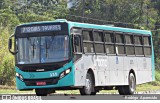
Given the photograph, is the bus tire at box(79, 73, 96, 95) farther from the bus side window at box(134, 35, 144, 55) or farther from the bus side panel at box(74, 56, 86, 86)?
the bus side window at box(134, 35, 144, 55)

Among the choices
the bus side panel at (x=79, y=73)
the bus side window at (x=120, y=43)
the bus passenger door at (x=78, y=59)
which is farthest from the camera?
the bus side window at (x=120, y=43)

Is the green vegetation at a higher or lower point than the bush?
higher

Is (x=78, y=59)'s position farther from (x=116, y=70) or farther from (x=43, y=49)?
(x=116, y=70)

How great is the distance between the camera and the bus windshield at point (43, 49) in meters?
22.0

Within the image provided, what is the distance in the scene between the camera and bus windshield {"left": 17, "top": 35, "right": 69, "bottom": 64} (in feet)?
72.1

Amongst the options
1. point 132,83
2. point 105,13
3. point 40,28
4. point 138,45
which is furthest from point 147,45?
point 105,13

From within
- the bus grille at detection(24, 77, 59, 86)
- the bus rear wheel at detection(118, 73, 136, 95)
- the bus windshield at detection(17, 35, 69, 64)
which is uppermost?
the bus windshield at detection(17, 35, 69, 64)

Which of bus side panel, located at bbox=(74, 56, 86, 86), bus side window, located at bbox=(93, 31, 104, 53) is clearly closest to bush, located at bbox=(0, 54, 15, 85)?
bus side window, located at bbox=(93, 31, 104, 53)

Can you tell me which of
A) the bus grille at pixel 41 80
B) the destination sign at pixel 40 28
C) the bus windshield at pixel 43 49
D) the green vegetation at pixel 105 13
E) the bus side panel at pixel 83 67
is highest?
the green vegetation at pixel 105 13

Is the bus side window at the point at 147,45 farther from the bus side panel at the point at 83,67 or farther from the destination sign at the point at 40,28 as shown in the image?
the destination sign at the point at 40,28

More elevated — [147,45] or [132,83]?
[147,45]

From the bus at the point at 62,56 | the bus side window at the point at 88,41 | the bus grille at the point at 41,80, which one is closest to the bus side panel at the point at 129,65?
the bus at the point at 62,56

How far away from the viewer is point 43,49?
22156 millimetres

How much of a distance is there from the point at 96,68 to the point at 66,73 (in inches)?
108
